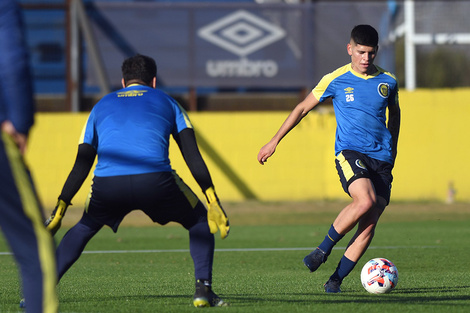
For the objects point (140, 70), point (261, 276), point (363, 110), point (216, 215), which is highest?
point (140, 70)

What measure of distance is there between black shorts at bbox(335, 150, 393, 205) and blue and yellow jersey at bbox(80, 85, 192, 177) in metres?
1.83

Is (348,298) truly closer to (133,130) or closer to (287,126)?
(287,126)

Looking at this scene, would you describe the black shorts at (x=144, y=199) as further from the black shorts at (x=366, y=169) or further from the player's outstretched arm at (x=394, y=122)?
the player's outstretched arm at (x=394, y=122)

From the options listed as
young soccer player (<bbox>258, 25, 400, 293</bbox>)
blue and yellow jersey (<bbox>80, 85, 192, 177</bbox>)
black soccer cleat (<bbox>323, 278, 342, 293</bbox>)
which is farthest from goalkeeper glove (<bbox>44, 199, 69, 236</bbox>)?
black soccer cleat (<bbox>323, 278, 342, 293</bbox>)

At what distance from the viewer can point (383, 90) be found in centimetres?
710

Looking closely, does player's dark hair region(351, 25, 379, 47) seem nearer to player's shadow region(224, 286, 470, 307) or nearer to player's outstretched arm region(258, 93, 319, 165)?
player's outstretched arm region(258, 93, 319, 165)

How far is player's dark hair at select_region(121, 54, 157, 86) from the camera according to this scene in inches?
Result: 224

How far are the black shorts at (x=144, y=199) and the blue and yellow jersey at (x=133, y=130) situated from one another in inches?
2.2

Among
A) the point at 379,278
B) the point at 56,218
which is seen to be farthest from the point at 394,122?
the point at 56,218

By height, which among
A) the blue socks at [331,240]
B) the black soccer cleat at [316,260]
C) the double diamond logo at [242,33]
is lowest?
the black soccer cleat at [316,260]

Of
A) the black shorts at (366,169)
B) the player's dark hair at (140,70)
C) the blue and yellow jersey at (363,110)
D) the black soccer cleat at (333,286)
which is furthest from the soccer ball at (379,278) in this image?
the player's dark hair at (140,70)

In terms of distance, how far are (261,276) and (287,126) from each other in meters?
1.80

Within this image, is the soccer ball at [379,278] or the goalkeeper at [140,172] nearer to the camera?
the goalkeeper at [140,172]

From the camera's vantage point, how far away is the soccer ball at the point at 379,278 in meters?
6.80
